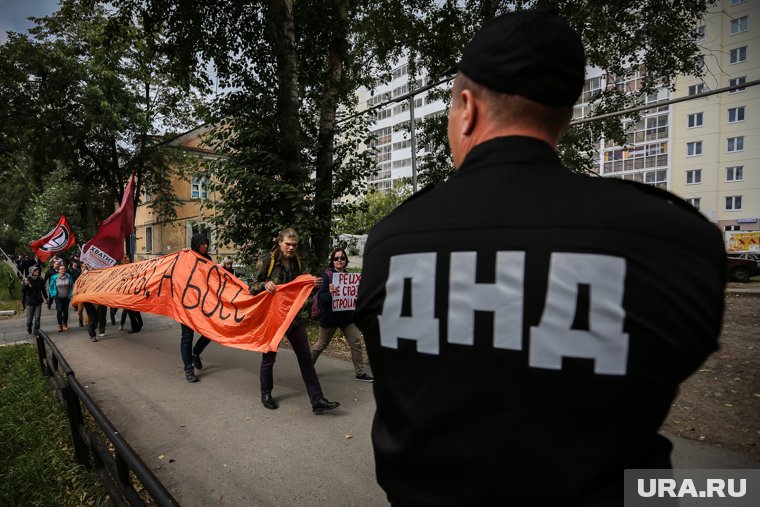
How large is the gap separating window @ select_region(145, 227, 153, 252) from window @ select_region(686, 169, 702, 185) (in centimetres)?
4920

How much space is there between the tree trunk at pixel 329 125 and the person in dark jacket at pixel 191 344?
3755mm

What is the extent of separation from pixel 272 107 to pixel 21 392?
7276 millimetres

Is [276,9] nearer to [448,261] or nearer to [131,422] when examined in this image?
[131,422]

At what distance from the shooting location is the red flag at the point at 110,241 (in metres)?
9.66

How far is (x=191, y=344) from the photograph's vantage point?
6516 millimetres

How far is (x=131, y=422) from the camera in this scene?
16.5 ft

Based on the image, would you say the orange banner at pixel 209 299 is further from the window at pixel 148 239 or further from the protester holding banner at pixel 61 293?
the window at pixel 148 239

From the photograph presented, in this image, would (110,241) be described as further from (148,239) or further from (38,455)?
(148,239)

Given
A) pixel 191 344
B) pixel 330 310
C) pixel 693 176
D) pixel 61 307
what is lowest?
pixel 61 307

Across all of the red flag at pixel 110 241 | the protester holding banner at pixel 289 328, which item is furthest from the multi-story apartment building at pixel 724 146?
the red flag at pixel 110 241

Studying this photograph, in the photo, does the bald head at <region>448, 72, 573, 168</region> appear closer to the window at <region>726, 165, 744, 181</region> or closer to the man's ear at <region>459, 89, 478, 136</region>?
the man's ear at <region>459, 89, 478, 136</region>

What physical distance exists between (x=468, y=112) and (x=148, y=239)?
147ft

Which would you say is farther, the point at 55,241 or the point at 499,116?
the point at 55,241

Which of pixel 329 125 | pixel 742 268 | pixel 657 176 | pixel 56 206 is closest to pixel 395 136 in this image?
pixel 657 176
